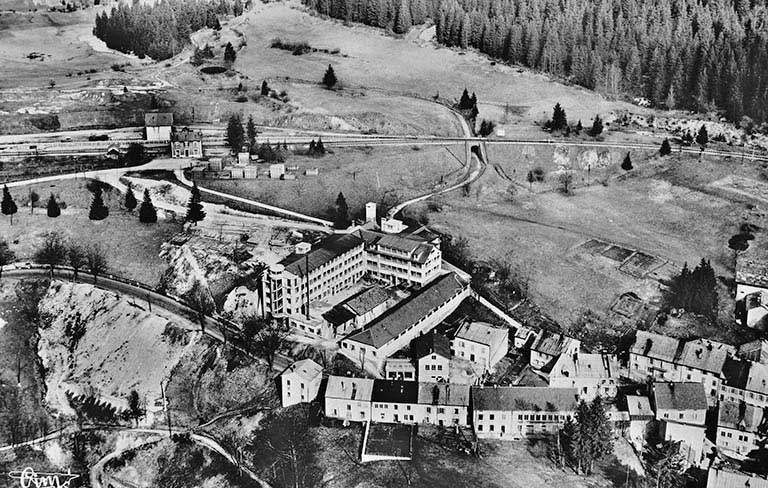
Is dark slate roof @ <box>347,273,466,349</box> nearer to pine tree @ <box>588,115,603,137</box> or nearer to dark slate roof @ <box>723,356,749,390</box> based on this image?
dark slate roof @ <box>723,356,749,390</box>

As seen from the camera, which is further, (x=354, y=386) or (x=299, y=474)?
(x=354, y=386)

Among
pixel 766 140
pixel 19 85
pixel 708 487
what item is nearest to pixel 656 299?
pixel 708 487

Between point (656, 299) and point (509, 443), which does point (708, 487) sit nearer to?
point (509, 443)

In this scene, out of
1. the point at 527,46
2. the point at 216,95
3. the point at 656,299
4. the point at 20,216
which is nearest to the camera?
the point at 656,299

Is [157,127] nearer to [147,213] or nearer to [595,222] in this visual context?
[147,213]

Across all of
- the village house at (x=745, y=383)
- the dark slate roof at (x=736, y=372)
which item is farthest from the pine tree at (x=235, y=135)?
the village house at (x=745, y=383)

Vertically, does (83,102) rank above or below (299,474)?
above

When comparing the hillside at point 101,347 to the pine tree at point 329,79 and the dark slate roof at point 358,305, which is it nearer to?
the dark slate roof at point 358,305
